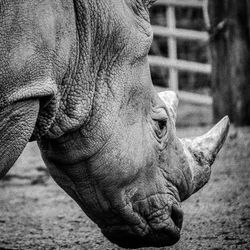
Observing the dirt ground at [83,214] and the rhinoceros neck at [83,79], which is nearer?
the rhinoceros neck at [83,79]

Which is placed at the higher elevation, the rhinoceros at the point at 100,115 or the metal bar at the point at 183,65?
the rhinoceros at the point at 100,115

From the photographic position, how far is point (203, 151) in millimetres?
3305

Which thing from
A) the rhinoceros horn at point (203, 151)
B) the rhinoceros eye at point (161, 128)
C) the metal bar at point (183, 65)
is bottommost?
the metal bar at point (183, 65)

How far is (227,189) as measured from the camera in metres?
4.96

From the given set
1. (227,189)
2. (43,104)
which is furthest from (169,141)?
(227,189)

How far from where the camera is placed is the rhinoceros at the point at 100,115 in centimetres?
247

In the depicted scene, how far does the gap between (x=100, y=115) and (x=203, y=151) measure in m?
0.67

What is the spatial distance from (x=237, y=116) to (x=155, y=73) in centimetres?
366

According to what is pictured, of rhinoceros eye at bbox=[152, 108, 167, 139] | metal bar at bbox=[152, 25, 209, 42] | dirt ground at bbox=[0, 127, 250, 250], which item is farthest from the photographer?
metal bar at bbox=[152, 25, 209, 42]

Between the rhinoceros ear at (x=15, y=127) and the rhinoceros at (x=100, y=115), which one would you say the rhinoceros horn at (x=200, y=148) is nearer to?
the rhinoceros at (x=100, y=115)

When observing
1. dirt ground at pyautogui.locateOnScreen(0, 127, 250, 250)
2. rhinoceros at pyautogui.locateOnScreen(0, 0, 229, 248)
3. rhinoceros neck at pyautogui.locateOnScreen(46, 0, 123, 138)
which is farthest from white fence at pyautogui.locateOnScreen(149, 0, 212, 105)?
rhinoceros neck at pyautogui.locateOnScreen(46, 0, 123, 138)

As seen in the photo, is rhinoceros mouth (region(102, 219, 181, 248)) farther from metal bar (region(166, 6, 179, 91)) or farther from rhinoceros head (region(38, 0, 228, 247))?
metal bar (region(166, 6, 179, 91))

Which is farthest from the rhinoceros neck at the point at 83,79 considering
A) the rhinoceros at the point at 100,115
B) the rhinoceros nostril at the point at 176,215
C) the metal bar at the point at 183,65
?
the metal bar at the point at 183,65

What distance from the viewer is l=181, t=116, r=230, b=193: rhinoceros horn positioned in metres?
3.26
